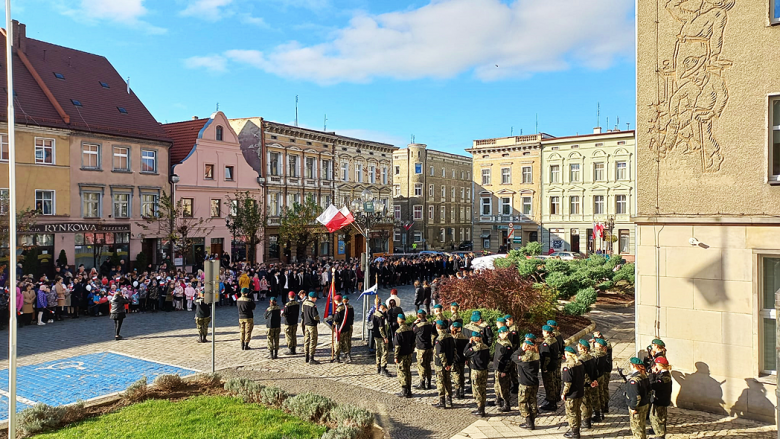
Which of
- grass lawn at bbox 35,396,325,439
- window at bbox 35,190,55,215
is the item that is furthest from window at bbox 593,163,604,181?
grass lawn at bbox 35,396,325,439

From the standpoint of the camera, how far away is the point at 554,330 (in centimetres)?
1152

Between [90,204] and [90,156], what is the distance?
2.63 m

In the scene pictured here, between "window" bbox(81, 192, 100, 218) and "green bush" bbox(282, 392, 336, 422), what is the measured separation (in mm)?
25553

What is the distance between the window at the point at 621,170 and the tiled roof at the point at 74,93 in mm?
37857

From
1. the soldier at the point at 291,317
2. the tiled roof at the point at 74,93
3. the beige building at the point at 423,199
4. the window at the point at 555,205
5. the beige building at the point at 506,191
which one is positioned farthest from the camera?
the beige building at the point at 423,199

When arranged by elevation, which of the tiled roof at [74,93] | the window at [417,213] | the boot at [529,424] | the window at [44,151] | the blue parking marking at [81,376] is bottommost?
the boot at [529,424]

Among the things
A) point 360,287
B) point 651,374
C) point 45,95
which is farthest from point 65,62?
point 651,374

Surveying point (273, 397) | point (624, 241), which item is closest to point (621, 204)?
point (624, 241)

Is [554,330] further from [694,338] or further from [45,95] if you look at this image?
[45,95]

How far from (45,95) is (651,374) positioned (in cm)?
3297

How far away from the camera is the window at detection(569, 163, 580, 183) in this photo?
53050mm

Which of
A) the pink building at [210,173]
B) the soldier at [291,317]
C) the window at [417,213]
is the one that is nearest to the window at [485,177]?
the window at [417,213]

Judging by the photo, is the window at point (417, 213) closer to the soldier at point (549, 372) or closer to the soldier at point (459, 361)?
the soldier at point (459, 361)

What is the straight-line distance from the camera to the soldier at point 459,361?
1148 cm
